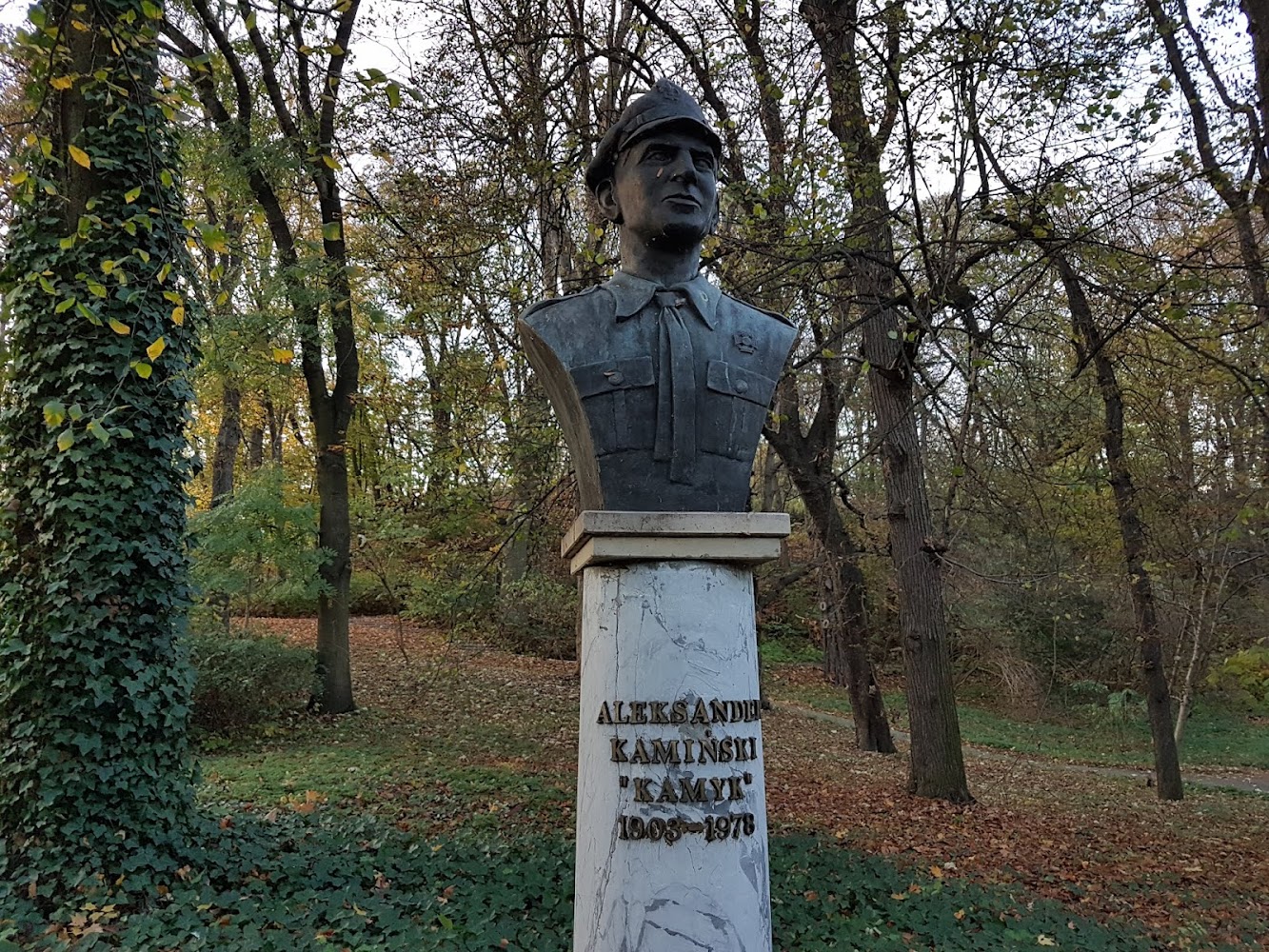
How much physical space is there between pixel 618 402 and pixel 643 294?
0.48m

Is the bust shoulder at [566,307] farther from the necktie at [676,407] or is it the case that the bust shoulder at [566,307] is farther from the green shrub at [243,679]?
the green shrub at [243,679]

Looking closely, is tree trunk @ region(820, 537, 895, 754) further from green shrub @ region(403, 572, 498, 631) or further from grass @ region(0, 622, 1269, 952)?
green shrub @ region(403, 572, 498, 631)

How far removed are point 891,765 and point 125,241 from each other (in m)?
10.3

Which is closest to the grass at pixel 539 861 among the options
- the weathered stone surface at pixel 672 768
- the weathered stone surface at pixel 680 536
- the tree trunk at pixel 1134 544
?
the tree trunk at pixel 1134 544

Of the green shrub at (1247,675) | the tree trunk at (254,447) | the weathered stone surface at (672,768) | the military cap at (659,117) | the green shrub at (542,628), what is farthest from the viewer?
the tree trunk at (254,447)

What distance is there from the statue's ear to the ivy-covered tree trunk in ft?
9.69

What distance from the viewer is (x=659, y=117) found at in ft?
11.6

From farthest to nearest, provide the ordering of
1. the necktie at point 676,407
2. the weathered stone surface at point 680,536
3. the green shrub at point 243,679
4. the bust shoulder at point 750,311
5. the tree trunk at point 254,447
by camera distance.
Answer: the tree trunk at point 254,447 < the green shrub at point 243,679 < the bust shoulder at point 750,311 < the necktie at point 676,407 < the weathered stone surface at point 680,536

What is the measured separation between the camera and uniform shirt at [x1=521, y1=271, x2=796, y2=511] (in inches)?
135

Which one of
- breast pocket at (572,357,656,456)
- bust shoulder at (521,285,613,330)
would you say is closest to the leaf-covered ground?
breast pocket at (572,357,656,456)

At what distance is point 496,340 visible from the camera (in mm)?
10070

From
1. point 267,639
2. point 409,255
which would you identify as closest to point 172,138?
point 409,255

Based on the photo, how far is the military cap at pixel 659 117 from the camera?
3.54 metres

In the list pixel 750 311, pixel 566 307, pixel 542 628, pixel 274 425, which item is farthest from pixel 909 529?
pixel 274 425
